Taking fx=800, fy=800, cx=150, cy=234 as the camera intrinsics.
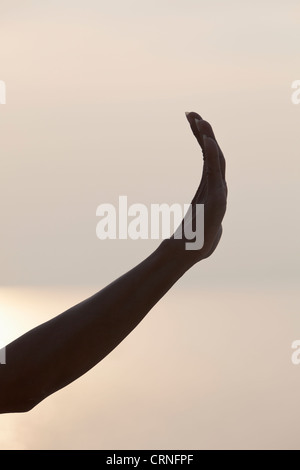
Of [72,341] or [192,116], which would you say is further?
[192,116]

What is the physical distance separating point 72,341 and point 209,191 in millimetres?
370

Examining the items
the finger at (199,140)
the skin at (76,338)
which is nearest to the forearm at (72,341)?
the skin at (76,338)

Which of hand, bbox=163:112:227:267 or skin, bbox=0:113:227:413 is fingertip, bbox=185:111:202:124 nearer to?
hand, bbox=163:112:227:267

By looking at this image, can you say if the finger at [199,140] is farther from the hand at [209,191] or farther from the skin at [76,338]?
the skin at [76,338]

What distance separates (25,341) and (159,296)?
155 mm

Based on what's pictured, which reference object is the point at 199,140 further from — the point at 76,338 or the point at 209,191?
the point at 76,338

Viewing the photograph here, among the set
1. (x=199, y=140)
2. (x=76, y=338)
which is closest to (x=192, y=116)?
(x=199, y=140)

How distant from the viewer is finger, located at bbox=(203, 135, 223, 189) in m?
1.16

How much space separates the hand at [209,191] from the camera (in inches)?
41.8

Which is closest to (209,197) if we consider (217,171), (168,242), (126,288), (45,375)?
(217,171)

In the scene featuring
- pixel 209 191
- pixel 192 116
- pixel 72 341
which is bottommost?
pixel 72 341

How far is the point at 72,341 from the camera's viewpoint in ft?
2.80

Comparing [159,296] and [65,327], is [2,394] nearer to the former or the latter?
[65,327]

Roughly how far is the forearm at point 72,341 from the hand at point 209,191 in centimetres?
Answer: 14
